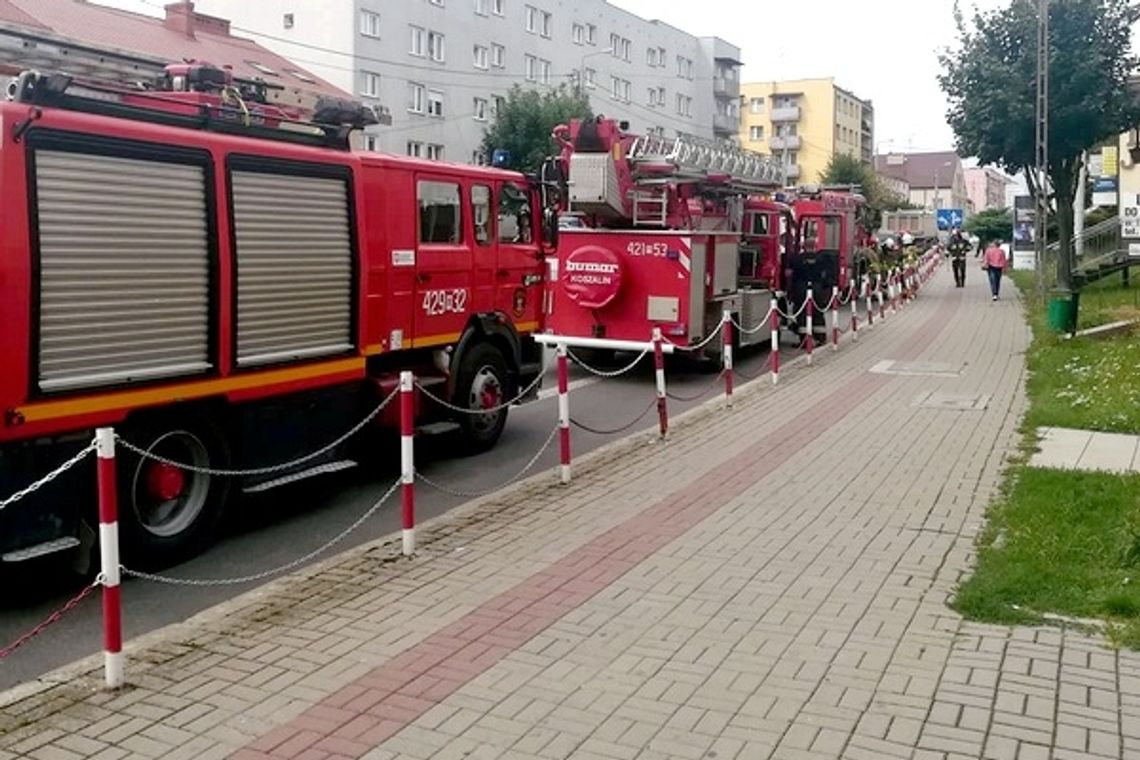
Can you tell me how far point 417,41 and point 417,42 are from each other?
1.8 inches

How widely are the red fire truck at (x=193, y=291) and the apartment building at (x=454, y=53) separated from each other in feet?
93.9

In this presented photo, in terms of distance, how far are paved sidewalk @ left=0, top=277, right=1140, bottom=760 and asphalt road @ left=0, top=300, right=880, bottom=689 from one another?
0.49 metres

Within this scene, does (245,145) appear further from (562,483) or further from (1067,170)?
(1067,170)

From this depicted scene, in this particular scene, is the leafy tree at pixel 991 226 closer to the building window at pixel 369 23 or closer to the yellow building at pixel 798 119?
the yellow building at pixel 798 119

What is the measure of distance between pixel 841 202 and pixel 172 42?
83.1 ft

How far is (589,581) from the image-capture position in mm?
6586

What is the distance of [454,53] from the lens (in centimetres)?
5350

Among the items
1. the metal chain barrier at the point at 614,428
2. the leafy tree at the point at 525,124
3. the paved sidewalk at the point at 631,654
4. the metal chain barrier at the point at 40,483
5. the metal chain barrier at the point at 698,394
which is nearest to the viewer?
the paved sidewalk at the point at 631,654

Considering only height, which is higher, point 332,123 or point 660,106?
point 660,106

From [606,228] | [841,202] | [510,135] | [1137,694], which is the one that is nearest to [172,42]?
[510,135]

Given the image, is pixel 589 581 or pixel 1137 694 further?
pixel 589 581

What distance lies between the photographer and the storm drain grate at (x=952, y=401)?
13.3 m

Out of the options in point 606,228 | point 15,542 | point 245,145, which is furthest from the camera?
point 606,228

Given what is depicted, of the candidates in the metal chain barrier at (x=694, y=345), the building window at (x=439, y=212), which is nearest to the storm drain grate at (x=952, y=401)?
the metal chain barrier at (x=694, y=345)
